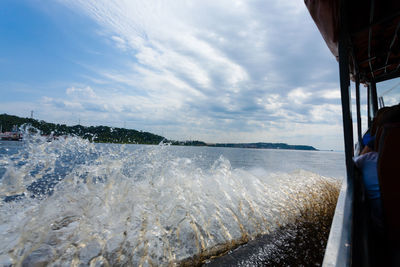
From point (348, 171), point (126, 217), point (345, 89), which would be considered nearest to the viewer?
point (348, 171)

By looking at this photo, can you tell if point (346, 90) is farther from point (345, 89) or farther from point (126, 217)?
point (126, 217)

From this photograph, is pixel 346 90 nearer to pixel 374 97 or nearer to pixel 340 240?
pixel 340 240

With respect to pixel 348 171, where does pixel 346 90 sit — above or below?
above

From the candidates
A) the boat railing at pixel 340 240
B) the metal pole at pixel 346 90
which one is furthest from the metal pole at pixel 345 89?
the boat railing at pixel 340 240

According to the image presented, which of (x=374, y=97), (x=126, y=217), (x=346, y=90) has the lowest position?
(x=126, y=217)

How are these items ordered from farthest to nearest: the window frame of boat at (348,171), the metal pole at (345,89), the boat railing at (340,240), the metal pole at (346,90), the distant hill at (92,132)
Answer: the distant hill at (92,132), the metal pole at (346,90), the metal pole at (345,89), the window frame of boat at (348,171), the boat railing at (340,240)

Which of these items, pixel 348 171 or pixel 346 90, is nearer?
pixel 348 171

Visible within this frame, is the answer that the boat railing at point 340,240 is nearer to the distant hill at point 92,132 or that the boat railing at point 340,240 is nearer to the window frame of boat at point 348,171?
the window frame of boat at point 348,171

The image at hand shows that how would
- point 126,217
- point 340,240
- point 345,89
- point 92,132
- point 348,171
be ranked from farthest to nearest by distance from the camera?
point 92,132 → point 126,217 → point 345,89 → point 348,171 → point 340,240

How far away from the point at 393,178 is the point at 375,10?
2.76 meters

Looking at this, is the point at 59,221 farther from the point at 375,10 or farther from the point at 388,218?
the point at 375,10

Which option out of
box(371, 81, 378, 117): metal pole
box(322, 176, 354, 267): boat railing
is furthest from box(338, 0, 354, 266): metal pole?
box(371, 81, 378, 117): metal pole

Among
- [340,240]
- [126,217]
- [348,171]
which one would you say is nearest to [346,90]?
[348,171]

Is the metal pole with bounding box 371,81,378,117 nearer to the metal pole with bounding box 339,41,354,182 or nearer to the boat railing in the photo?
the metal pole with bounding box 339,41,354,182
